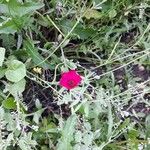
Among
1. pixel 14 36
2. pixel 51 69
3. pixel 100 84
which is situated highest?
pixel 14 36

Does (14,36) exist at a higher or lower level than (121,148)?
higher

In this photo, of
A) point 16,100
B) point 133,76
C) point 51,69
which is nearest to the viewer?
point 16,100

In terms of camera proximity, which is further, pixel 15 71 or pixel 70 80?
pixel 15 71

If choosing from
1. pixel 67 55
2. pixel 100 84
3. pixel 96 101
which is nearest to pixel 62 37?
pixel 67 55

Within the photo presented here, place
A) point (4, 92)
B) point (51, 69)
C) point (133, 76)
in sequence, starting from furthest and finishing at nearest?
1. point (133, 76)
2. point (51, 69)
3. point (4, 92)

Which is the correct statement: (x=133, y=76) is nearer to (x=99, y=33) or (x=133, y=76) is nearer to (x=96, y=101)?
(x=99, y=33)

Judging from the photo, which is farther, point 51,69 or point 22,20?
point 51,69

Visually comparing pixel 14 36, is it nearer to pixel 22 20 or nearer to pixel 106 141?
pixel 22 20
